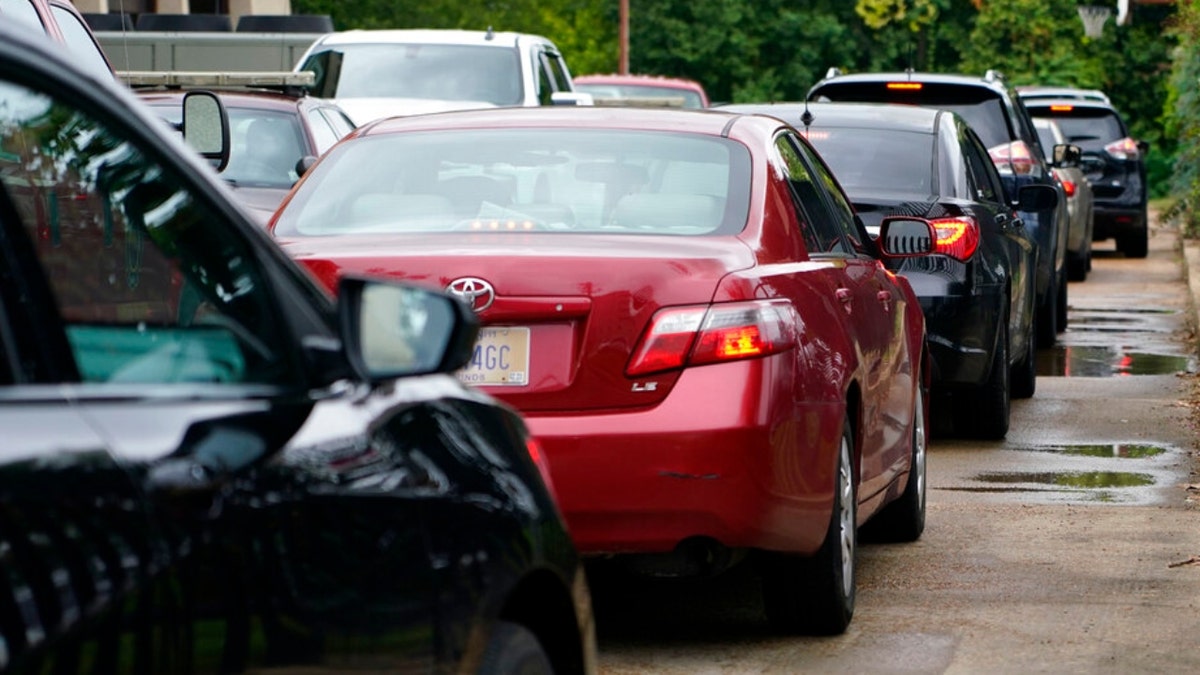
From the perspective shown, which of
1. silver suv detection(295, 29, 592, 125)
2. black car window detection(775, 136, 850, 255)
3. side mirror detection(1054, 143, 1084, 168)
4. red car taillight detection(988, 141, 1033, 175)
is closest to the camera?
black car window detection(775, 136, 850, 255)

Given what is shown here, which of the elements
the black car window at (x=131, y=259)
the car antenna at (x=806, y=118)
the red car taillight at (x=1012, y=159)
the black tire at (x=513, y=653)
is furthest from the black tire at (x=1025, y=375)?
the black car window at (x=131, y=259)

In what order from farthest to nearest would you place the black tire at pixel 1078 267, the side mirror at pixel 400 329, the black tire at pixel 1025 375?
the black tire at pixel 1078 267
the black tire at pixel 1025 375
the side mirror at pixel 400 329

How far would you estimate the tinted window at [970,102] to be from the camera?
1538cm

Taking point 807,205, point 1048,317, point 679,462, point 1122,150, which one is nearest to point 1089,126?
point 1122,150

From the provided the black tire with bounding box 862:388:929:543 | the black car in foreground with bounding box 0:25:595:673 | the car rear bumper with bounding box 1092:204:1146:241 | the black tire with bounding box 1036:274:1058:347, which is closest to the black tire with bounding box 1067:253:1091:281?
the car rear bumper with bounding box 1092:204:1146:241

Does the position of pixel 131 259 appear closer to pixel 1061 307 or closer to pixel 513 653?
pixel 513 653

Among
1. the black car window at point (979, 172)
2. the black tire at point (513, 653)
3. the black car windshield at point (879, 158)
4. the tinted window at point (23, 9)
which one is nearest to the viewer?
the black tire at point (513, 653)

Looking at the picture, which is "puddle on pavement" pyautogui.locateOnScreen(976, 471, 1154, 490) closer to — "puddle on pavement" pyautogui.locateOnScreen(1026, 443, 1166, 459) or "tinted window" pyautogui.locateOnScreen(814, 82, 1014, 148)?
"puddle on pavement" pyautogui.locateOnScreen(1026, 443, 1166, 459)

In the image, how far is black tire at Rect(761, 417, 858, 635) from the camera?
6.24 m

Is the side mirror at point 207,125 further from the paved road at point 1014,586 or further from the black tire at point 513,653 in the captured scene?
the black tire at point 513,653

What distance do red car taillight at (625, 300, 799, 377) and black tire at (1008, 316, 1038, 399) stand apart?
6947 mm

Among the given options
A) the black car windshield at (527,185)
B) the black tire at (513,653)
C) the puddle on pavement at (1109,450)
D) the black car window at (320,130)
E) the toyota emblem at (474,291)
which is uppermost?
the black car windshield at (527,185)

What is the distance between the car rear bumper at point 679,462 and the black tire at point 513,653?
209cm

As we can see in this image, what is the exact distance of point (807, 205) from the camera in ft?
23.0
